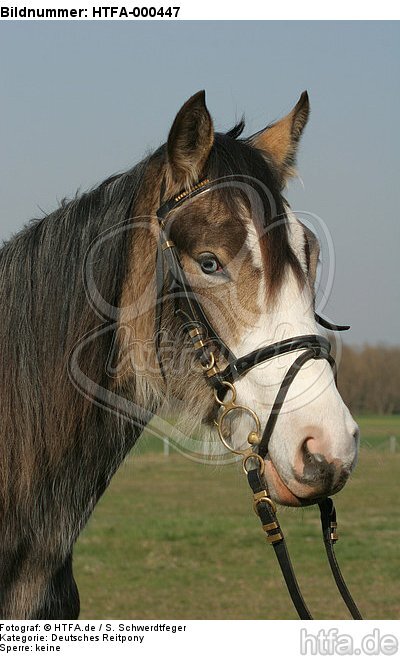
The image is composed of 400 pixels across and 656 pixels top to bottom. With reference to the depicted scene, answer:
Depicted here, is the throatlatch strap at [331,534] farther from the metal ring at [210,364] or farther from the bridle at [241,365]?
the metal ring at [210,364]

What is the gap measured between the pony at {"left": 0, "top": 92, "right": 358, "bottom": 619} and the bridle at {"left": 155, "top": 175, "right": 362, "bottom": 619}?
0.12 feet

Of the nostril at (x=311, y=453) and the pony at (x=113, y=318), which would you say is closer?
the nostril at (x=311, y=453)

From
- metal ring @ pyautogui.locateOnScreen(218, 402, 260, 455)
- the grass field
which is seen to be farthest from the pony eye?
the grass field

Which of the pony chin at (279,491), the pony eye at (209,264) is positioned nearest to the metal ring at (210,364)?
the pony eye at (209,264)

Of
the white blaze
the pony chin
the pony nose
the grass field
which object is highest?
the white blaze

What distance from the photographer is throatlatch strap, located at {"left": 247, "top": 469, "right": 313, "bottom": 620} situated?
319 cm

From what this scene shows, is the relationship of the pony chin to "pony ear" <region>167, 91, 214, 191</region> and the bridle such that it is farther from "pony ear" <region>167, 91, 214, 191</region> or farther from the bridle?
"pony ear" <region>167, 91, 214, 191</region>

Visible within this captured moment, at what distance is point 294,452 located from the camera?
119 inches

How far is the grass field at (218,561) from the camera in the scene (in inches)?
404

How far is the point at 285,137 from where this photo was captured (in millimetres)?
3959

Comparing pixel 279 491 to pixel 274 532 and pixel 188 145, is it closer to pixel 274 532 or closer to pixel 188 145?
pixel 274 532

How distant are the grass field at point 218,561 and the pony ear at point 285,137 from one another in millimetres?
1454

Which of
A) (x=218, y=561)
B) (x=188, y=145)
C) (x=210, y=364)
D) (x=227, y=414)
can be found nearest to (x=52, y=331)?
(x=210, y=364)
